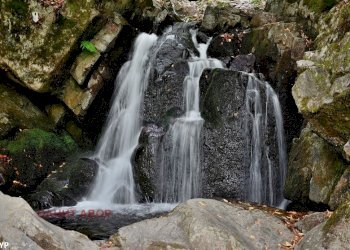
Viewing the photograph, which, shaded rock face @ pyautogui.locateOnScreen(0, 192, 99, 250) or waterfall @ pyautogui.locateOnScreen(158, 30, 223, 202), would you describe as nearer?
shaded rock face @ pyautogui.locateOnScreen(0, 192, 99, 250)

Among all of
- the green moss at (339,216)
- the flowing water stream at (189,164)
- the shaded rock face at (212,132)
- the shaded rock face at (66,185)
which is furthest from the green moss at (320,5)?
the shaded rock face at (66,185)

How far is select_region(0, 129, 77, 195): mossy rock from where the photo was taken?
909 cm

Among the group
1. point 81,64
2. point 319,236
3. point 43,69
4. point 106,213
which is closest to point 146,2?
point 81,64

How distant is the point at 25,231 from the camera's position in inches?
160

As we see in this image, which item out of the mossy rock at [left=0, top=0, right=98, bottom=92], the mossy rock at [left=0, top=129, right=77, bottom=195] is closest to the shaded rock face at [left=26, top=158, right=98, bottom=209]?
the mossy rock at [left=0, top=129, right=77, bottom=195]

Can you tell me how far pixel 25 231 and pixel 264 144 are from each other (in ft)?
20.9

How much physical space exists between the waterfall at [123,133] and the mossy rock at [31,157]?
3.45 ft

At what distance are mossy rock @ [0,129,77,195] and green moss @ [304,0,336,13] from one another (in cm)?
805

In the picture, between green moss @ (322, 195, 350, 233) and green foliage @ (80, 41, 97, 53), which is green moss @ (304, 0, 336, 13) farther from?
green moss @ (322, 195, 350, 233)

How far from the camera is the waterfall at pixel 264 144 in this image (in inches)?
347

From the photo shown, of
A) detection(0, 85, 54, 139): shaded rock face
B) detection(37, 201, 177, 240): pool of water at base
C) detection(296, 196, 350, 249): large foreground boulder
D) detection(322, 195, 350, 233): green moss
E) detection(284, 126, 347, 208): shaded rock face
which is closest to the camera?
detection(296, 196, 350, 249): large foreground boulder

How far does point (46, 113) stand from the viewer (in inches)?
422

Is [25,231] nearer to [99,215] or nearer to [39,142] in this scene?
[99,215]

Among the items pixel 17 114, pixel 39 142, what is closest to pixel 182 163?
pixel 39 142
